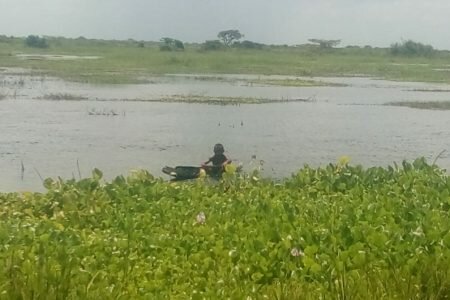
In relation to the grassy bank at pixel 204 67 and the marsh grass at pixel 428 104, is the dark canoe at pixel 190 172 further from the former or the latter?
the grassy bank at pixel 204 67

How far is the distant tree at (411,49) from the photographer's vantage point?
1869 inches

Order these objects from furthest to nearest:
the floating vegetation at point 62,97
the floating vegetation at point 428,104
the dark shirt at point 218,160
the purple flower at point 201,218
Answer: the floating vegetation at point 428,104
the floating vegetation at point 62,97
the dark shirt at point 218,160
the purple flower at point 201,218

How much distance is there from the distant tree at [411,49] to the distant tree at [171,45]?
13.4 metres

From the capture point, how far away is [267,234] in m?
4.26

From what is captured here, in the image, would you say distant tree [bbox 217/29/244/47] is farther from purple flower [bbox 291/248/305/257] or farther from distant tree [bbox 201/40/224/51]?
purple flower [bbox 291/248/305/257]

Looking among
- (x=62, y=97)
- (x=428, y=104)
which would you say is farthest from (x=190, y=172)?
(x=428, y=104)

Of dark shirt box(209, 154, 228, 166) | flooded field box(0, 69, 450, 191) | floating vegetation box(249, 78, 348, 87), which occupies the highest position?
dark shirt box(209, 154, 228, 166)

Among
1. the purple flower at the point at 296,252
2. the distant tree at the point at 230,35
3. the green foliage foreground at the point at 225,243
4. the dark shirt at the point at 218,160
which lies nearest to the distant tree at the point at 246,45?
the distant tree at the point at 230,35

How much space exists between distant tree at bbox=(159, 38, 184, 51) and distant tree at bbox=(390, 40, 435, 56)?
13.4 m

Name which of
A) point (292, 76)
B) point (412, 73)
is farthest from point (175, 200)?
point (412, 73)

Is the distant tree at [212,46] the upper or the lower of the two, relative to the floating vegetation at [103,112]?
upper

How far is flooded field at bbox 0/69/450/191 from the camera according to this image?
1246 cm


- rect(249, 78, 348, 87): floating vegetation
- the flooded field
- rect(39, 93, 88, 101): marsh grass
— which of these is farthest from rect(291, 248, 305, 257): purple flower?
rect(249, 78, 348, 87): floating vegetation

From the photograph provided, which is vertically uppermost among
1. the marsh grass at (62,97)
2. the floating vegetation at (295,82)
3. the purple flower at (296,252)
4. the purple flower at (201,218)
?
the purple flower at (296,252)
